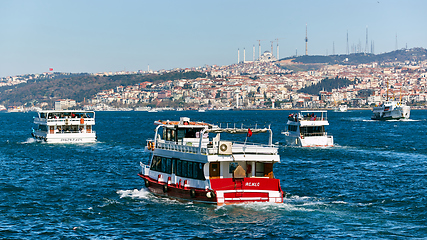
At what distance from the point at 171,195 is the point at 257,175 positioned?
4.88 metres

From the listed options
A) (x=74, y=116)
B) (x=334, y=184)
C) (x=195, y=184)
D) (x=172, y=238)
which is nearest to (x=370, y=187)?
(x=334, y=184)

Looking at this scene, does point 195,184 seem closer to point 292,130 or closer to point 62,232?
point 62,232

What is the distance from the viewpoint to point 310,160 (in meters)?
51.9

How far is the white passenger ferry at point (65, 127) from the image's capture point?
67.8 m

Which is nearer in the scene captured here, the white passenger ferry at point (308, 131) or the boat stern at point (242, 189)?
the boat stern at point (242, 189)

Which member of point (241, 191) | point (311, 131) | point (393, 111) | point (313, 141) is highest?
point (393, 111)

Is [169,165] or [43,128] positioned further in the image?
[43,128]

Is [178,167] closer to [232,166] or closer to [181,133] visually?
[181,133]

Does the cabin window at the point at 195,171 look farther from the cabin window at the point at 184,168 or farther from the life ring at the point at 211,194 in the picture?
the life ring at the point at 211,194

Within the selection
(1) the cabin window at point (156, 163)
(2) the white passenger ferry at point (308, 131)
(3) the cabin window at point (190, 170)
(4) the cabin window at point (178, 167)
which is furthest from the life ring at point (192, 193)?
(2) the white passenger ferry at point (308, 131)

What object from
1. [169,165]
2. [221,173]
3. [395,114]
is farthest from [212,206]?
[395,114]

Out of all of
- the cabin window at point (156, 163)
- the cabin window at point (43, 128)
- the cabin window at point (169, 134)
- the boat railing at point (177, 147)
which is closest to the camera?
the boat railing at point (177, 147)

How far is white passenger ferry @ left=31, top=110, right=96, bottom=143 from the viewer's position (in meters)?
67.8

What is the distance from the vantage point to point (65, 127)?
228ft
